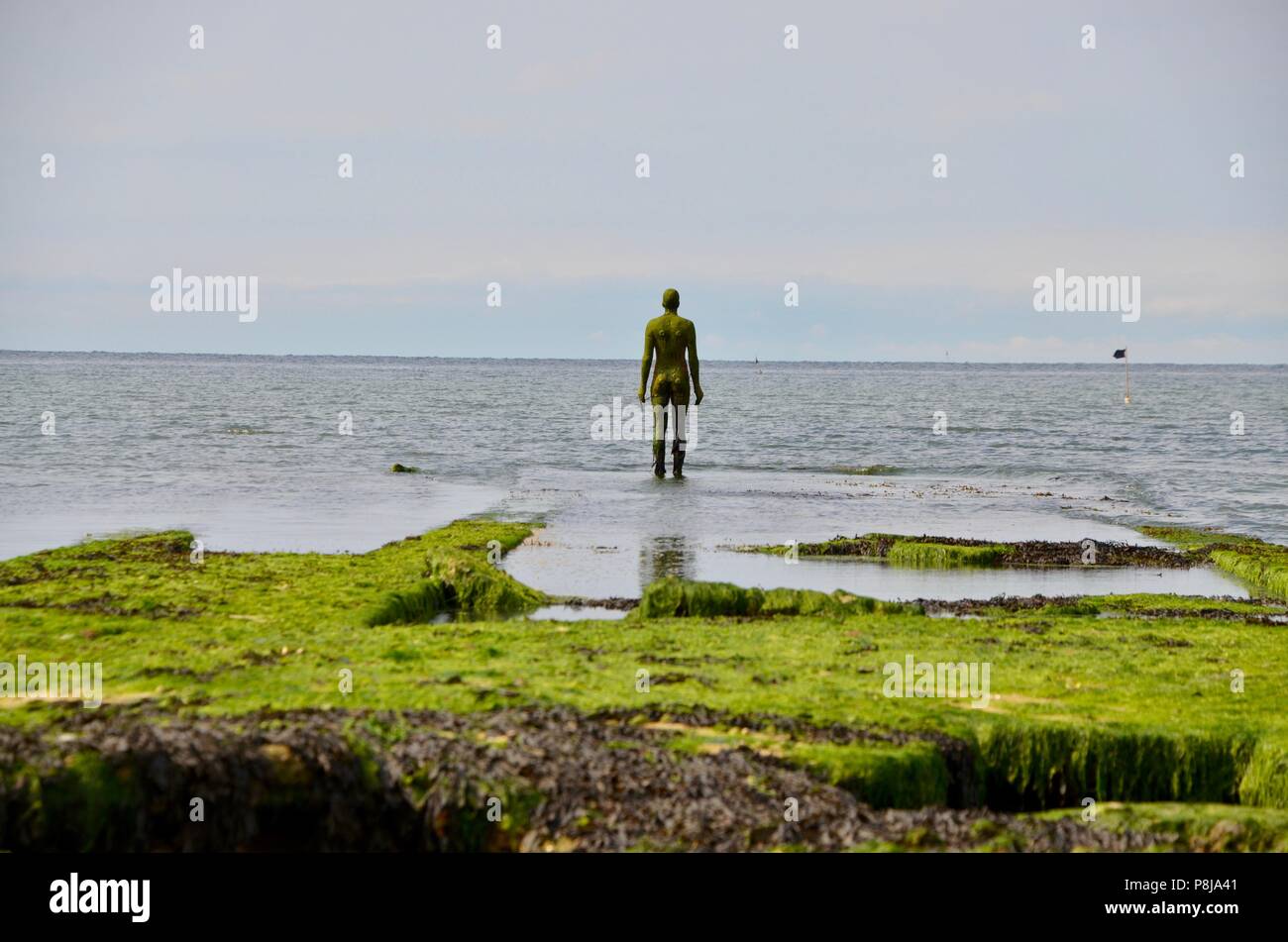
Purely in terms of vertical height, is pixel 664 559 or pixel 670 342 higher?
pixel 670 342

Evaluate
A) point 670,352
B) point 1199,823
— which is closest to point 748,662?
point 1199,823

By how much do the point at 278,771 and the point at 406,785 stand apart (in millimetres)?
644

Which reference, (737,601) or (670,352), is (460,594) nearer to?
(737,601)

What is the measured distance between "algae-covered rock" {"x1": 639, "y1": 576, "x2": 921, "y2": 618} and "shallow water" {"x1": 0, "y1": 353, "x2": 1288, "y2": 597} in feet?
5.26

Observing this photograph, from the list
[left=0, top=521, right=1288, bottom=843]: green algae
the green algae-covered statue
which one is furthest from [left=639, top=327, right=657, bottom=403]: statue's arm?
[left=0, top=521, right=1288, bottom=843]: green algae

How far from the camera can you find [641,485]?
27.8m

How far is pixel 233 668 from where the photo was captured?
30.2ft

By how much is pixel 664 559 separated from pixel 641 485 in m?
11.0

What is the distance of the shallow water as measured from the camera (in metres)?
17.1

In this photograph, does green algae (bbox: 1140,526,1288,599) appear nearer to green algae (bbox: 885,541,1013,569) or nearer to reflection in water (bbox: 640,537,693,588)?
green algae (bbox: 885,541,1013,569)

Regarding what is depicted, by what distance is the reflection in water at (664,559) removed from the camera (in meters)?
15.4
